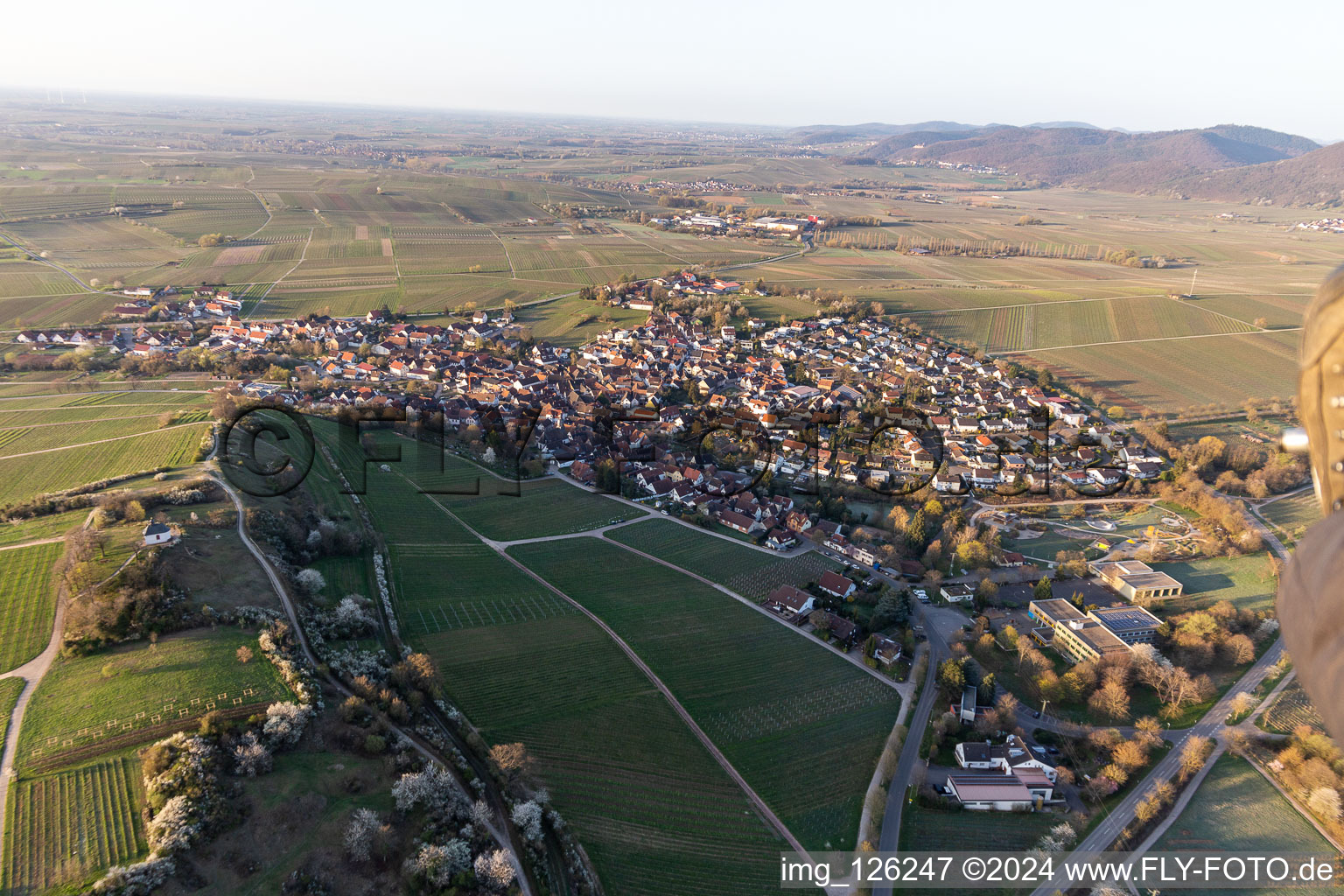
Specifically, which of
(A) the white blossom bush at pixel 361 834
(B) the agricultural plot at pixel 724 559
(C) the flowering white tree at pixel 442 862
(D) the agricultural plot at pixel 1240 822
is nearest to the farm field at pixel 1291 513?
(D) the agricultural plot at pixel 1240 822

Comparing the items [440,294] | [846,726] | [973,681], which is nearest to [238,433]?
[846,726]

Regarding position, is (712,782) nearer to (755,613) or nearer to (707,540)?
(755,613)

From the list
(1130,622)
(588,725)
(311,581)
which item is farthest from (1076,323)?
(311,581)

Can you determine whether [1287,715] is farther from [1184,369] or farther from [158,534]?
[1184,369]

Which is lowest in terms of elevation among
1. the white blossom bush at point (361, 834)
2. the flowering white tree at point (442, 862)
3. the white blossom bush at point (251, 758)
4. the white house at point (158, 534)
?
the flowering white tree at point (442, 862)

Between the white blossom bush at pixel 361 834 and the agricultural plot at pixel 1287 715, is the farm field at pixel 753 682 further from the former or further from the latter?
the agricultural plot at pixel 1287 715
